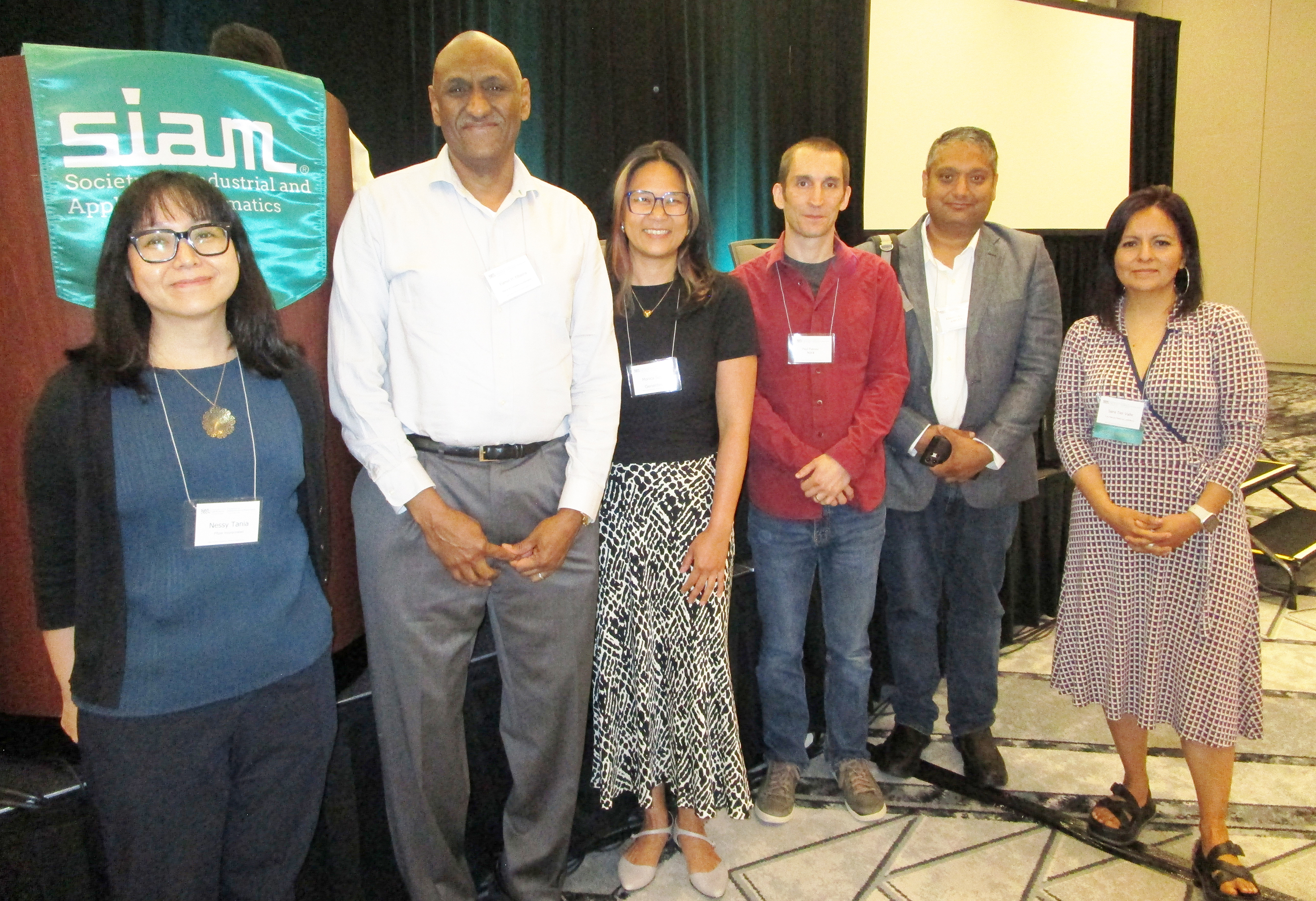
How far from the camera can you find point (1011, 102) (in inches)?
215

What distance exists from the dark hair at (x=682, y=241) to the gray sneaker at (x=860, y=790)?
1.31 meters

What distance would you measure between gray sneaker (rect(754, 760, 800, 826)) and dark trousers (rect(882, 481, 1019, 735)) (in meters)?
0.43

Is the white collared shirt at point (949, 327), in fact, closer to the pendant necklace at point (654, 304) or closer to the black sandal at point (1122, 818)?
the pendant necklace at point (654, 304)

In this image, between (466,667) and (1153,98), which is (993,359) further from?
(1153,98)

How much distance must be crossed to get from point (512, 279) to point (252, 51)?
905 millimetres

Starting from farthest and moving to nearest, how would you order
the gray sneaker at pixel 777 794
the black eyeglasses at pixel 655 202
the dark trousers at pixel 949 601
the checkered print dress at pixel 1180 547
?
the dark trousers at pixel 949 601, the gray sneaker at pixel 777 794, the checkered print dress at pixel 1180 547, the black eyeglasses at pixel 655 202

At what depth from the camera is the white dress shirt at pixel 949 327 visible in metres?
2.22

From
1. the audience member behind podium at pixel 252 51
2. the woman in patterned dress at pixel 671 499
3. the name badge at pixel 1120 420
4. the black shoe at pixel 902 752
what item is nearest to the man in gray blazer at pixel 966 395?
the black shoe at pixel 902 752

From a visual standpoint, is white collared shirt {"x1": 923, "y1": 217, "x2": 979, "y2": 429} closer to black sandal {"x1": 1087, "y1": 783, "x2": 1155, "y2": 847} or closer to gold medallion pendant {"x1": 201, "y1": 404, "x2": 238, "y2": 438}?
black sandal {"x1": 1087, "y1": 783, "x2": 1155, "y2": 847}

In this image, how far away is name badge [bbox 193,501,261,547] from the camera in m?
1.18

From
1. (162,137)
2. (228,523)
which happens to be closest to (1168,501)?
(228,523)

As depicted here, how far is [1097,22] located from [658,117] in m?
3.53

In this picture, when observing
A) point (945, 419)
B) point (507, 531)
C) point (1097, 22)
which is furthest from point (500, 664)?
point (1097, 22)

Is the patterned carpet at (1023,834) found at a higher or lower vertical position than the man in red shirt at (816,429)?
lower
